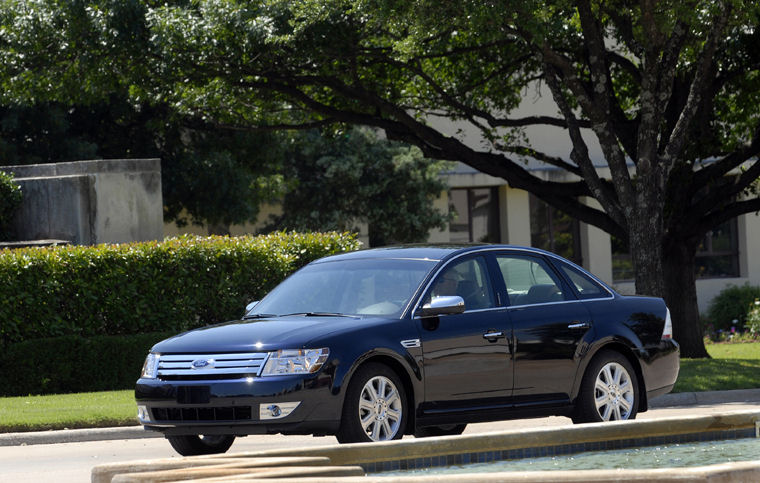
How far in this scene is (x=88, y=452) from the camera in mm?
11812

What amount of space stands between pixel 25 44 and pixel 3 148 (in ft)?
20.9

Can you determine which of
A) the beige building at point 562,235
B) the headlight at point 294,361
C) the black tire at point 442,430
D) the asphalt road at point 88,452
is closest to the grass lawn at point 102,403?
the asphalt road at point 88,452

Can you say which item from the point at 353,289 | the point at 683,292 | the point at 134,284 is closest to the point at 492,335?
the point at 353,289

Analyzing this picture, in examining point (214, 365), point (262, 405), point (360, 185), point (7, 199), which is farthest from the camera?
point (360, 185)

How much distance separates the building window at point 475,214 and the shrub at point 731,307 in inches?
251

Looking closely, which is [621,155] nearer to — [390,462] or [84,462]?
[84,462]

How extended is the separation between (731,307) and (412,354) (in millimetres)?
27238

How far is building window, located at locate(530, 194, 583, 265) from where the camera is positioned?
36.9 meters

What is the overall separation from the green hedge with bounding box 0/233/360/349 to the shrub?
743 inches

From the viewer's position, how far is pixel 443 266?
34.7 ft

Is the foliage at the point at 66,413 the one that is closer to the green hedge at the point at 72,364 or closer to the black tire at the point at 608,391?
the green hedge at the point at 72,364

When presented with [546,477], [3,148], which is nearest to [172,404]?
[546,477]

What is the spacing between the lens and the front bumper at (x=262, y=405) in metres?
9.20

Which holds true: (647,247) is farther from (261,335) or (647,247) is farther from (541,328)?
(261,335)
